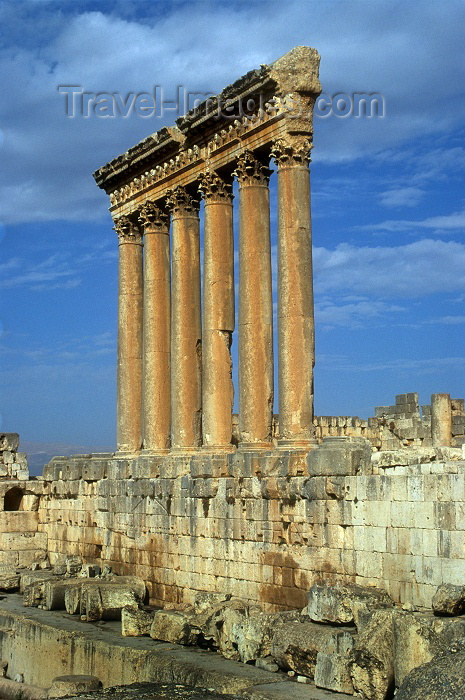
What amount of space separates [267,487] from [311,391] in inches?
77.8

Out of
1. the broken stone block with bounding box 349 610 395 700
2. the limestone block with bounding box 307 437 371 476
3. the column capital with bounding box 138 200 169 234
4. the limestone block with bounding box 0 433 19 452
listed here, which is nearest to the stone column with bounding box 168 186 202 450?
the column capital with bounding box 138 200 169 234

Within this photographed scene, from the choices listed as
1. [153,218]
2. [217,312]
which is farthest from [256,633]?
[153,218]

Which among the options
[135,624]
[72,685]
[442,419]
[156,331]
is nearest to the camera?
[72,685]

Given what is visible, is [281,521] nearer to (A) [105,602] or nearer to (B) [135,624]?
(B) [135,624]

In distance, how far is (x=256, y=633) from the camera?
15.6 meters

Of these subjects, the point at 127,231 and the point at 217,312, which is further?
the point at 127,231

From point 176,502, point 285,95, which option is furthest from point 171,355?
point 285,95

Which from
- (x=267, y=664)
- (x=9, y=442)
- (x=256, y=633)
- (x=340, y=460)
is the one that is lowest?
(x=267, y=664)

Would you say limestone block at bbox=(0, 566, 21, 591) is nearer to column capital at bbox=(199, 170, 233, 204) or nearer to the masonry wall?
the masonry wall

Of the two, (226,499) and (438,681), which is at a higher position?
(226,499)

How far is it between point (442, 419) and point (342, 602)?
51.6ft

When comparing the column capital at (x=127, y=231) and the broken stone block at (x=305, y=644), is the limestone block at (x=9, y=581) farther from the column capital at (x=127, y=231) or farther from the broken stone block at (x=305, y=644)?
the broken stone block at (x=305, y=644)

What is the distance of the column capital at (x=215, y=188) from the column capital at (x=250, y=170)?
3.89 ft

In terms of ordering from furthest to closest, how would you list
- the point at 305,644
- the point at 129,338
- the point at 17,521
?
1. the point at 17,521
2. the point at 129,338
3. the point at 305,644
